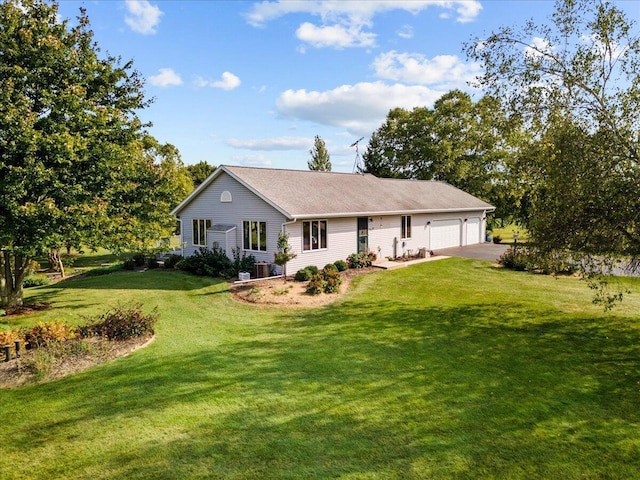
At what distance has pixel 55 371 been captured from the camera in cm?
863

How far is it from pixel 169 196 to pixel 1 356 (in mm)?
9983

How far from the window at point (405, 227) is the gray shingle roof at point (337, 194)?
28.5 inches

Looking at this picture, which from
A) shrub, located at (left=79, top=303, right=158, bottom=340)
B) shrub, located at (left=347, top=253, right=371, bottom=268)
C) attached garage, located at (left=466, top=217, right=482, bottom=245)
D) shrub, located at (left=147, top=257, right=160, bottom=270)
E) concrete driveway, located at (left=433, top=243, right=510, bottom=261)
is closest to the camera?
shrub, located at (left=79, top=303, right=158, bottom=340)

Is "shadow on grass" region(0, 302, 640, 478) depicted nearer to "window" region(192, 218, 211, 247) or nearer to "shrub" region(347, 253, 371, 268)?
"shrub" region(347, 253, 371, 268)

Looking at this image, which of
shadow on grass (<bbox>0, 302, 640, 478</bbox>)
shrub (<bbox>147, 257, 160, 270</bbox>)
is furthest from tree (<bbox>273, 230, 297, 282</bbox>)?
shrub (<bbox>147, 257, 160, 270</bbox>)

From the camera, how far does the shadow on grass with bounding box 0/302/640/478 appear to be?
5609mm

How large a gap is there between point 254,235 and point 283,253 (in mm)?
3028

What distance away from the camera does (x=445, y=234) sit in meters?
29.4

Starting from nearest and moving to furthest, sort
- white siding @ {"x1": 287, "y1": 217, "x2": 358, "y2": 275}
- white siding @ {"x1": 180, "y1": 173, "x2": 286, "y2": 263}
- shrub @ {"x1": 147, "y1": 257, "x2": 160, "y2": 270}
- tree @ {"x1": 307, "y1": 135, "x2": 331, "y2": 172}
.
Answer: white siding @ {"x1": 287, "y1": 217, "x2": 358, "y2": 275}, white siding @ {"x1": 180, "y1": 173, "x2": 286, "y2": 263}, shrub @ {"x1": 147, "y1": 257, "x2": 160, "y2": 270}, tree @ {"x1": 307, "y1": 135, "x2": 331, "y2": 172}

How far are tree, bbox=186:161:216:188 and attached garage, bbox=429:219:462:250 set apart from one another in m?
40.3

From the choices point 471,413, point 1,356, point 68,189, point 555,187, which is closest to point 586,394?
point 471,413

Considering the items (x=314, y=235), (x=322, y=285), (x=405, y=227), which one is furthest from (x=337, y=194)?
(x=322, y=285)

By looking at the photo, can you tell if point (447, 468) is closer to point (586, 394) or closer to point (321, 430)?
point (321, 430)

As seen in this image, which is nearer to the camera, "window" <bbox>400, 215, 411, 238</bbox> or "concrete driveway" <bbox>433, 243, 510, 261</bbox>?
"window" <bbox>400, 215, 411, 238</bbox>
